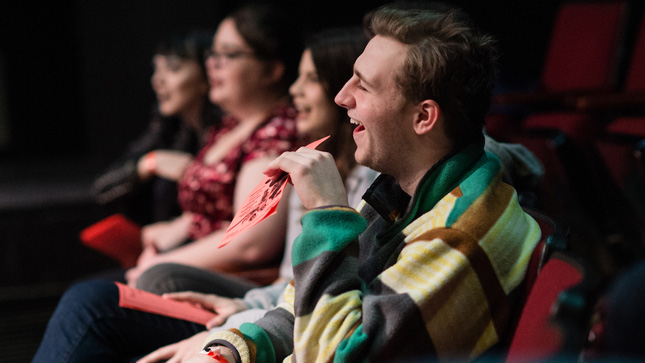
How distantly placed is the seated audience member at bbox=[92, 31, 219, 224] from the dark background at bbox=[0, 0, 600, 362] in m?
1.78

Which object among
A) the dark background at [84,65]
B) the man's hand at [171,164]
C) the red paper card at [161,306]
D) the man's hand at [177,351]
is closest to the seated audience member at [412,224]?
the man's hand at [177,351]

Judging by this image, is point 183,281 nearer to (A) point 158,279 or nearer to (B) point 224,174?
(A) point 158,279

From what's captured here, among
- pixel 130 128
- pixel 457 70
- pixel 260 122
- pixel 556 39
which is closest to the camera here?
pixel 457 70

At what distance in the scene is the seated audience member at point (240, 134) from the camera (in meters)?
1.94

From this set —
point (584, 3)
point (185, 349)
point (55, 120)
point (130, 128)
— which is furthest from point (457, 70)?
point (55, 120)

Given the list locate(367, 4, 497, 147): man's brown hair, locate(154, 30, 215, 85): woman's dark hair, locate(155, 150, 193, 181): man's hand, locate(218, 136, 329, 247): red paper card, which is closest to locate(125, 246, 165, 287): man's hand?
locate(155, 150, 193, 181): man's hand

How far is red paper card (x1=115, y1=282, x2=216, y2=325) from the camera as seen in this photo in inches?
50.1

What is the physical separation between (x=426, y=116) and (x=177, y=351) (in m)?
0.64

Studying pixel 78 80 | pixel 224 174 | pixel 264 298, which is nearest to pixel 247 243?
pixel 224 174

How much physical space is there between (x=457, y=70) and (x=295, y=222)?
2.48 ft

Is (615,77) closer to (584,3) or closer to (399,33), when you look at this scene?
(584,3)

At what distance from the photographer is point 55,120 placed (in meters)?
5.88

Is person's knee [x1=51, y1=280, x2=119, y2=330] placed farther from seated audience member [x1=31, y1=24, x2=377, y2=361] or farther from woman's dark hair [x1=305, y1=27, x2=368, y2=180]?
woman's dark hair [x1=305, y1=27, x2=368, y2=180]

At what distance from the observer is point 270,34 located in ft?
6.84
